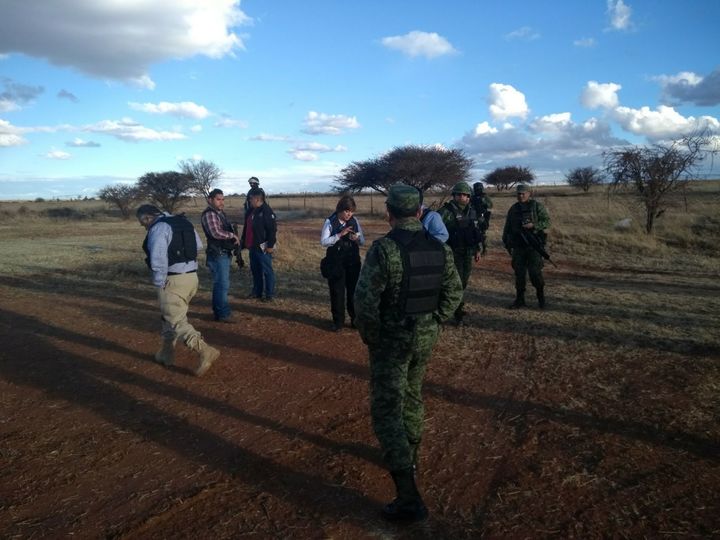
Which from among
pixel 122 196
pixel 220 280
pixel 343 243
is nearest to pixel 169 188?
pixel 122 196

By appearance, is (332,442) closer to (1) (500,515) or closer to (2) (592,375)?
(1) (500,515)

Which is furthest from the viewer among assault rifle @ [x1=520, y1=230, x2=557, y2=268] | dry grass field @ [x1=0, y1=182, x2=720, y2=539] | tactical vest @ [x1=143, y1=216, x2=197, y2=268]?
assault rifle @ [x1=520, y1=230, x2=557, y2=268]

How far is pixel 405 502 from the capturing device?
286 cm

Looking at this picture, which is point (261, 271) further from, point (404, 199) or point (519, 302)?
point (404, 199)

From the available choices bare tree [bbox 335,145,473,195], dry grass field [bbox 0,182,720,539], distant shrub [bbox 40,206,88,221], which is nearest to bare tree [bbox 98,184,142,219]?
distant shrub [bbox 40,206,88,221]

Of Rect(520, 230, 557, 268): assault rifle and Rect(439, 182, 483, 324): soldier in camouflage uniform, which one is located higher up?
Rect(439, 182, 483, 324): soldier in camouflage uniform

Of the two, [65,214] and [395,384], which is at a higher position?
[65,214]

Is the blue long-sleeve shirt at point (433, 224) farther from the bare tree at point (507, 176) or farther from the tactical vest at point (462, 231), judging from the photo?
the bare tree at point (507, 176)

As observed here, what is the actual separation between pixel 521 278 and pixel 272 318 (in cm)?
391

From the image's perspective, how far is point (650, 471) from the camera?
3363mm

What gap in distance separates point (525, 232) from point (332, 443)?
4.79 metres

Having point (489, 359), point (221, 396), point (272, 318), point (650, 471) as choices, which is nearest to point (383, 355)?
point (650, 471)

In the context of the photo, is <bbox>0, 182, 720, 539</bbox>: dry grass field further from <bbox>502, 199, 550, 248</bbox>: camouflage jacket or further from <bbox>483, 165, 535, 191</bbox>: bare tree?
<bbox>483, 165, 535, 191</bbox>: bare tree

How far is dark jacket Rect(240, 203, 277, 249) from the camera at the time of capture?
310 inches
